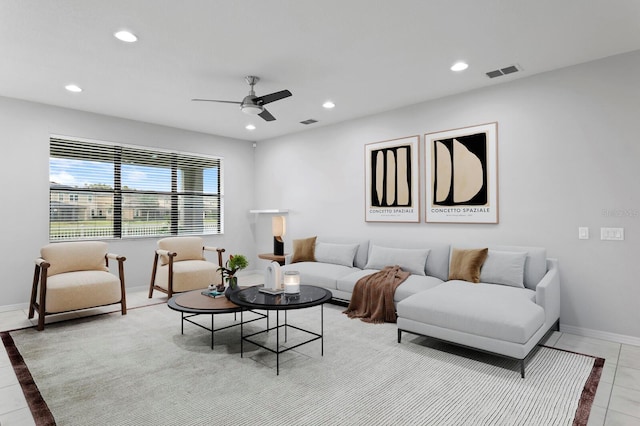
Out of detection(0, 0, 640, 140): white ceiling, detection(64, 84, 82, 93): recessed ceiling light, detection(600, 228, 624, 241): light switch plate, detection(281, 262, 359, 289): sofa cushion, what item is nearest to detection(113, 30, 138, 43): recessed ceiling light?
detection(0, 0, 640, 140): white ceiling

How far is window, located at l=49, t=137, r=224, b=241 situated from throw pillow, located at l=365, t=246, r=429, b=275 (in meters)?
3.38

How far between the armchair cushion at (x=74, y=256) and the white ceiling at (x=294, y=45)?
192cm

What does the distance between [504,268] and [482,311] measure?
3.46 feet

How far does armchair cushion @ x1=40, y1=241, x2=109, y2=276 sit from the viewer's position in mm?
4395

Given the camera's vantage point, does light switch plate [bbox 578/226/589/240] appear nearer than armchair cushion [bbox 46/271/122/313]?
Yes

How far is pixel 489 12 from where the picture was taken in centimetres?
277

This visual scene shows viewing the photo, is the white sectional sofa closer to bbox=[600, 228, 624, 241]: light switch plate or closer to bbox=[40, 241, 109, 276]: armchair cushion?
bbox=[600, 228, 624, 241]: light switch plate

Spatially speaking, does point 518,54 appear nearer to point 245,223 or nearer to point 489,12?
point 489,12

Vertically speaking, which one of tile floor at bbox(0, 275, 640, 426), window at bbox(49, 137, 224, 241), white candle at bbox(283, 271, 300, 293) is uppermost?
window at bbox(49, 137, 224, 241)

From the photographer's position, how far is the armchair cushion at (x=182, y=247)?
5.41m

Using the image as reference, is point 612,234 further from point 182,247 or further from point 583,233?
point 182,247

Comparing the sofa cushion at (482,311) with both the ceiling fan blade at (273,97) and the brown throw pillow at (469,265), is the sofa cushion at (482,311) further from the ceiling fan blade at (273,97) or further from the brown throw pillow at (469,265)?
the ceiling fan blade at (273,97)

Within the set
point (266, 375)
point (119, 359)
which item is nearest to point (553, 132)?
point (266, 375)

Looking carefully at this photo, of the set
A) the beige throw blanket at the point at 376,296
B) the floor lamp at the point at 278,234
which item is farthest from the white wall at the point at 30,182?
the beige throw blanket at the point at 376,296
